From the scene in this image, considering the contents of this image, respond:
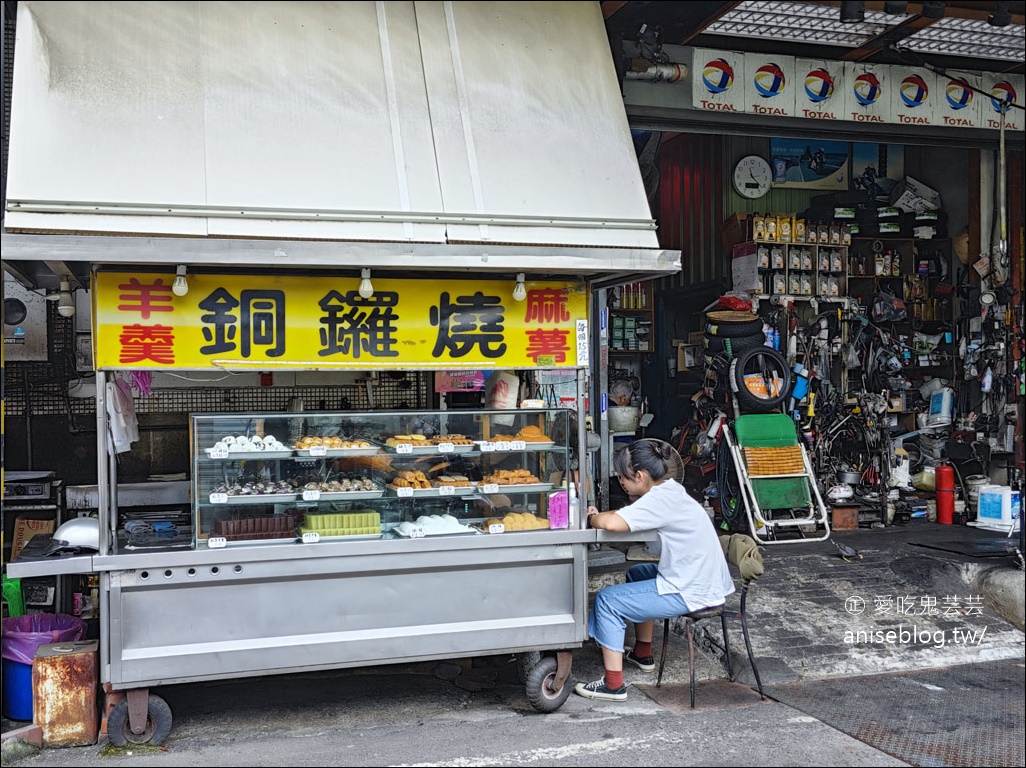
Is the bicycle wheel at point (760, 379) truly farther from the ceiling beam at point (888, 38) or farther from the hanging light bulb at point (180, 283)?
the hanging light bulb at point (180, 283)

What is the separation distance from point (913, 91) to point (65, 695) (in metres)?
8.24

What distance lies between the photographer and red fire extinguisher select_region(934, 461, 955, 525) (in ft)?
34.1

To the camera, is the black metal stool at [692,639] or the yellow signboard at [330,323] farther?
the black metal stool at [692,639]

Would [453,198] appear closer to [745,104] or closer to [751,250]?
[745,104]

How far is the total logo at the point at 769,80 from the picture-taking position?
7836 millimetres

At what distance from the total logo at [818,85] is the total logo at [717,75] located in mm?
751

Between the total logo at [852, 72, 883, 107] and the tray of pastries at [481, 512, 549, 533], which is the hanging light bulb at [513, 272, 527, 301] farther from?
the total logo at [852, 72, 883, 107]

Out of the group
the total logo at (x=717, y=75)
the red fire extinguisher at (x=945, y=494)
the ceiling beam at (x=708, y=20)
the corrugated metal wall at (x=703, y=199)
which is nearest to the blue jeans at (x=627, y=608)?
the total logo at (x=717, y=75)

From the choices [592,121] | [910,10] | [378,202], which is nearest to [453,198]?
[378,202]

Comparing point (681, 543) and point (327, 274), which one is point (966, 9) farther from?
point (327, 274)

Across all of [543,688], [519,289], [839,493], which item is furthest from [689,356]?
[543,688]

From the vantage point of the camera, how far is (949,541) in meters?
9.19

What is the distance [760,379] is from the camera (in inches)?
397

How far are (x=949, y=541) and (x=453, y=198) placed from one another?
6599 millimetres
